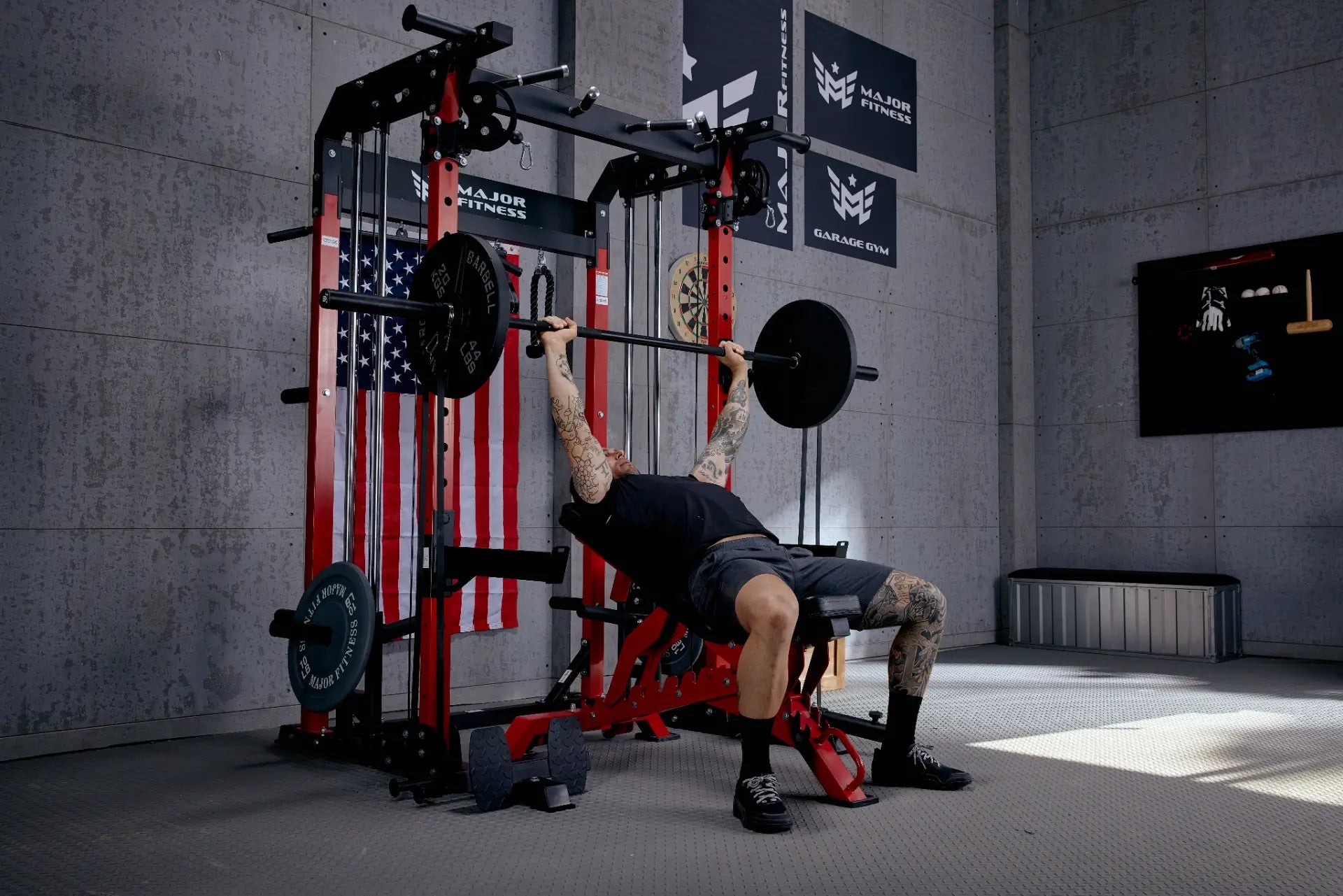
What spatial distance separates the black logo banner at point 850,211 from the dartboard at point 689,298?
88cm

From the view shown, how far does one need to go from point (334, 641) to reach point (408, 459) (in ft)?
4.08

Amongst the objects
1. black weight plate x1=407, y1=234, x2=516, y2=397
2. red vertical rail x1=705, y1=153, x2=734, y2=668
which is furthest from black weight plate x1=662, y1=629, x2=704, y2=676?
black weight plate x1=407, y1=234, x2=516, y2=397

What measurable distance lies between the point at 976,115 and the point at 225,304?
201 inches

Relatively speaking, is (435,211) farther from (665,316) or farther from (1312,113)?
(1312,113)

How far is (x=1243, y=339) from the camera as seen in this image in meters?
6.31

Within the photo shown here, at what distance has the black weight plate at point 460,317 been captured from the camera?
2742 millimetres

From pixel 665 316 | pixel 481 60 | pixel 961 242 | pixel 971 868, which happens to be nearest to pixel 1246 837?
pixel 971 868

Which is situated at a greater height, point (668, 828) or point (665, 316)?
point (665, 316)

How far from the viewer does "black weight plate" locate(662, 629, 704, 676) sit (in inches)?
149

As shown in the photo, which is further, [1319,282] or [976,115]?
[976,115]

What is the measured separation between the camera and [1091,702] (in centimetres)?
461

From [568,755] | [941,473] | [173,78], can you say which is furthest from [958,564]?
[173,78]

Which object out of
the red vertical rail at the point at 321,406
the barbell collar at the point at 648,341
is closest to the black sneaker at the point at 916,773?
the barbell collar at the point at 648,341

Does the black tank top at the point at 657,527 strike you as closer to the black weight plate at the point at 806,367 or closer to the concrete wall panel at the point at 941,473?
the black weight plate at the point at 806,367
